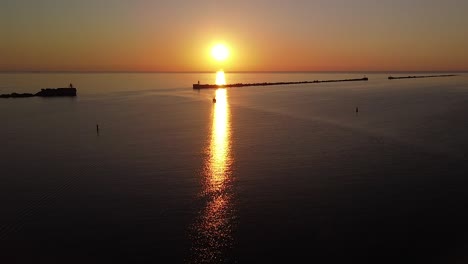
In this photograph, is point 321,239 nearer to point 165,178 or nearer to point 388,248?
point 388,248

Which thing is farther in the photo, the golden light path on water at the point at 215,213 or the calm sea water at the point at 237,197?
the calm sea water at the point at 237,197

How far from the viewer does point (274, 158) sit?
40.3 metres

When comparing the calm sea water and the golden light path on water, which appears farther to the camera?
the calm sea water

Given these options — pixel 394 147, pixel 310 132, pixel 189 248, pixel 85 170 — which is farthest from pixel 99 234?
pixel 310 132

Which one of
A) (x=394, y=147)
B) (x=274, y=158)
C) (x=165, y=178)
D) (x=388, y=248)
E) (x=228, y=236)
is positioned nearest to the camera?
(x=388, y=248)

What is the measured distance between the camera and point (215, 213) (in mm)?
25391

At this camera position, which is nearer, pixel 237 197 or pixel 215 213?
pixel 215 213

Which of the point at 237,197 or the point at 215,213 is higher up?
the point at 237,197

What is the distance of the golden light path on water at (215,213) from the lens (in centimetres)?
2039

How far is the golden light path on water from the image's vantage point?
20391 mm

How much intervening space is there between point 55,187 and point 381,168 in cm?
2858

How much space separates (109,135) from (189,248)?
39910mm

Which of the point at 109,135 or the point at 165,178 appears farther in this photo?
the point at 109,135

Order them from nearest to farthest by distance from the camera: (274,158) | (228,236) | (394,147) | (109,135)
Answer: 1. (228,236)
2. (274,158)
3. (394,147)
4. (109,135)
